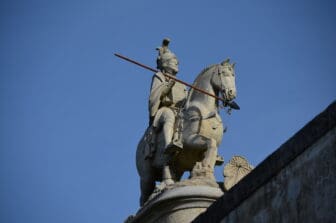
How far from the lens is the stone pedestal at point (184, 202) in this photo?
14852 mm

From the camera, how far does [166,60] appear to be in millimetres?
17844

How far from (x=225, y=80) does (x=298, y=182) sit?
765 cm

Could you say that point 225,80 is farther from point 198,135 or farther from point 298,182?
point 298,182

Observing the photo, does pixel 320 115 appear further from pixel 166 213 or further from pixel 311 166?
pixel 166 213

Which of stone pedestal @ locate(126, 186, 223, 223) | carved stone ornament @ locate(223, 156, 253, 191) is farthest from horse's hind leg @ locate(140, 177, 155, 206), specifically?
carved stone ornament @ locate(223, 156, 253, 191)

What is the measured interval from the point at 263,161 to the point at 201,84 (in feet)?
24.2

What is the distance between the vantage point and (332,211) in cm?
802

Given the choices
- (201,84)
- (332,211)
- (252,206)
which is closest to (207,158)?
(201,84)

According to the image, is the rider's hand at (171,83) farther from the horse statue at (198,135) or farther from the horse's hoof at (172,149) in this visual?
the horse's hoof at (172,149)

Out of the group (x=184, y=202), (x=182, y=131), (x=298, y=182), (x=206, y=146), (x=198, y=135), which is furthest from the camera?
(x=182, y=131)

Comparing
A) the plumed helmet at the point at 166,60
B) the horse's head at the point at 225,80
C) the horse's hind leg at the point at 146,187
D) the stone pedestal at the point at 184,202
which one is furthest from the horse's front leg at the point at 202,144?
the plumed helmet at the point at 166,60

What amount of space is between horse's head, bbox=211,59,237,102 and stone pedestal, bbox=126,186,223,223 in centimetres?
175

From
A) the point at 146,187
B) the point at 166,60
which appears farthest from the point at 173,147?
the point at 166,60

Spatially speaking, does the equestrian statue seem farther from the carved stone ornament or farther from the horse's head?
the carved stone ornament
